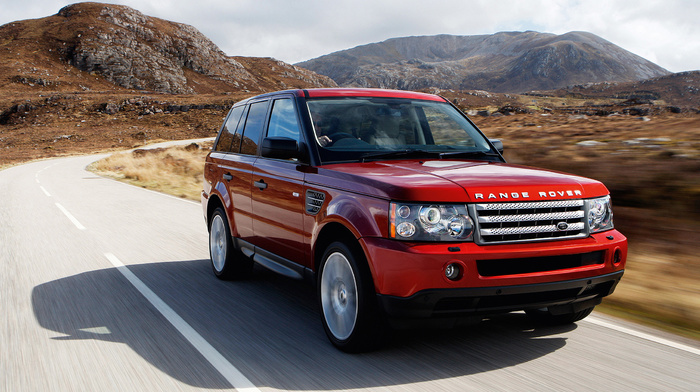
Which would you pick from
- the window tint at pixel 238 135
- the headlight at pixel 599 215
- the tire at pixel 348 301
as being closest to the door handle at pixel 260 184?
the window tint at pixel 238 135

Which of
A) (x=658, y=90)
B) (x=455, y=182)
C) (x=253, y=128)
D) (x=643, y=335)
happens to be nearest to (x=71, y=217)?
(x=253, y=128)

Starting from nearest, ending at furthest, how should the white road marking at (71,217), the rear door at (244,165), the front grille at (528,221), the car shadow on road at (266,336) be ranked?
the front grille at (528,221), the car shadow on road at (266,336), the rear door at (244,165), the white road marking at (71,217)

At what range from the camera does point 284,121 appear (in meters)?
5.33

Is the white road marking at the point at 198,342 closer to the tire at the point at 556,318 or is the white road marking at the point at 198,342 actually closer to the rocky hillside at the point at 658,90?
the tire at the point at 556,318

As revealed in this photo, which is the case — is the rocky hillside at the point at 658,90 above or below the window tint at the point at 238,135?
above

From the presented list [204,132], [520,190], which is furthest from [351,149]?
[204,132]

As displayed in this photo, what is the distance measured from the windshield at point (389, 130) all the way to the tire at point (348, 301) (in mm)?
842

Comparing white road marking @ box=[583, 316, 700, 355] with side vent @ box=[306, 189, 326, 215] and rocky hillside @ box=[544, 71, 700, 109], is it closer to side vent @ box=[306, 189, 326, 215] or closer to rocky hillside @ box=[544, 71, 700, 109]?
side vent @ box=[306, 189, 326, 215]

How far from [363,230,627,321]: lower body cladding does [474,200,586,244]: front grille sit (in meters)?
0.06

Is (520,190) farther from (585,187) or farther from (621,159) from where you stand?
(621,159)

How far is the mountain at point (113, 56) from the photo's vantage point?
110 meters

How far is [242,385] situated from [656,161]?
264 inches

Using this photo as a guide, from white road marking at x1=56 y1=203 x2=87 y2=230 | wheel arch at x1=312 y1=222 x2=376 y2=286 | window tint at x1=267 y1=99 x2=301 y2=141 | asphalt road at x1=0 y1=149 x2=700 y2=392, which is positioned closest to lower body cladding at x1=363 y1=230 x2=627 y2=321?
wheel arch at x1=312 y1=222 x2=376 y2=286

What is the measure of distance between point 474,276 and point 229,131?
13.2 ft
